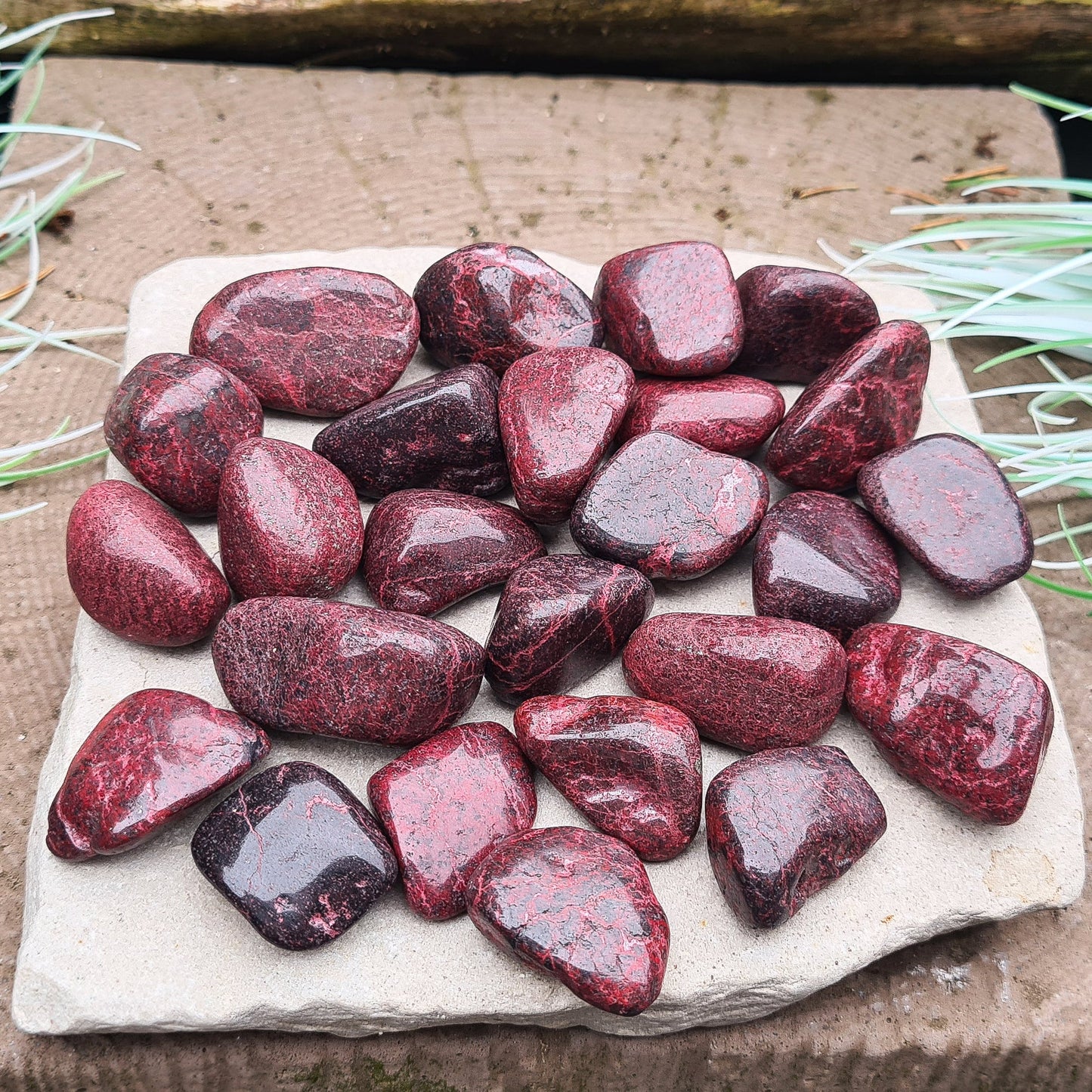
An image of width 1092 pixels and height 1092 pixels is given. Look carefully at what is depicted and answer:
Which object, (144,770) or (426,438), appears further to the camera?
(426,438)

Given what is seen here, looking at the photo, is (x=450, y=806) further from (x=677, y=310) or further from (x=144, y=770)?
(x=677, y=310)

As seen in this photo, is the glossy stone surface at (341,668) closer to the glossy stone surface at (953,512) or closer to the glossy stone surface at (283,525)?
the glossy stone surface at (283,525)

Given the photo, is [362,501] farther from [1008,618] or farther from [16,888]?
[1008,618]

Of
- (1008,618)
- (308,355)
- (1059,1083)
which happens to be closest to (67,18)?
(308,355)

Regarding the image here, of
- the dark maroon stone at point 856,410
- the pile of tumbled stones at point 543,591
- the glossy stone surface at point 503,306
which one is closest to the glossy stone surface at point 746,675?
the pile of tumbled stones at point 543,591

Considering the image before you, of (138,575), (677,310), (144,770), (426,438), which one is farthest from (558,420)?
(144,770)

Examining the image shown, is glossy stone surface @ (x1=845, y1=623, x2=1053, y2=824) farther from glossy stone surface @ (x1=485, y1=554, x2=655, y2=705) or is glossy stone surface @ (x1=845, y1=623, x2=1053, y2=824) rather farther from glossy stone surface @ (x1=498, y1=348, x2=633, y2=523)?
glossy stone surface @ (x1=498, y1=348, x2=633, y2=523)

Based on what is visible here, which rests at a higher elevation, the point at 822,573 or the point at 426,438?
the point at 426,438

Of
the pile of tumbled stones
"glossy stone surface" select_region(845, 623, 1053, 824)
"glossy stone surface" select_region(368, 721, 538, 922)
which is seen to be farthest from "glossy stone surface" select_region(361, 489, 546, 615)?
"glossy stone surface" select_region(845, 623, 1053, 824)
